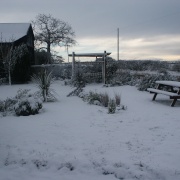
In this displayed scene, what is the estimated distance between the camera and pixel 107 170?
A: 4367 millimetres

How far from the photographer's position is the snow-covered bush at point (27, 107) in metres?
8.33

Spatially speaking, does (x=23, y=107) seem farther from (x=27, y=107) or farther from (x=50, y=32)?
(x=50, y=32)

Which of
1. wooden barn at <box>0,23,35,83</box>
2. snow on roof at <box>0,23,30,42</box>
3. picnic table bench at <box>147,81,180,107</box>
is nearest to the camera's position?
picnic table bench at <box>147,81,180,107</box>

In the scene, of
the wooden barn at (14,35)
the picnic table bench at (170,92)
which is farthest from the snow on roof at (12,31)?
the picnic table bench at (170,92)

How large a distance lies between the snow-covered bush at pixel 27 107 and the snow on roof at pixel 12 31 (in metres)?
15.8

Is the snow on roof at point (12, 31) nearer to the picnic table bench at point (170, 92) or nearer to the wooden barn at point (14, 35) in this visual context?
the wooden barn at point (14, 35)

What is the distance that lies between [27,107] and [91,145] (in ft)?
11.6

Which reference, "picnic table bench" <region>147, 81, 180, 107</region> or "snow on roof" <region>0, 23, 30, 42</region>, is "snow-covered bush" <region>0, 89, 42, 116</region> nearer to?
"picnic table bench" <region>147, 81, 180, 107</region>

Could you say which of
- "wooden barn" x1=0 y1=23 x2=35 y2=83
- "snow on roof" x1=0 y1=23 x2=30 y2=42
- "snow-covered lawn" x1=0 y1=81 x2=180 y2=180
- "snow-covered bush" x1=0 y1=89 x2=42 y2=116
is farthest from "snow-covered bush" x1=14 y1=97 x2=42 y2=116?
"snow on roof" x1=0 y1=23 x2=30 y2=42

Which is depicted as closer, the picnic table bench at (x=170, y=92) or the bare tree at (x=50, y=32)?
the picnic table bench at (x=170, y=92)

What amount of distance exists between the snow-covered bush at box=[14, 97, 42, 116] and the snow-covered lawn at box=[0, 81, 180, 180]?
0.88 feet

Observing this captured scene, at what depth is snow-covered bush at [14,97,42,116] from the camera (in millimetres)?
8328

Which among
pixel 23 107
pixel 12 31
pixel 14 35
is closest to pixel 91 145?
pixel 23 107

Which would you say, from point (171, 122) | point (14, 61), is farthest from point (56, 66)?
point (171, 122)
